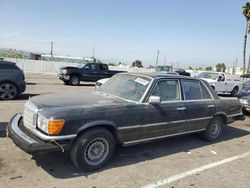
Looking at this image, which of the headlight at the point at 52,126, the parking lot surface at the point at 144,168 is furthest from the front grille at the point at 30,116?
the parking lot surface at the point at 144,168

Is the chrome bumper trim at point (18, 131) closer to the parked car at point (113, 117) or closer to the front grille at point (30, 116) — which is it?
the parked car at point (113, 117)

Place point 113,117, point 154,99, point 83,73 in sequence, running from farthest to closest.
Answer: point 83,73
point 154,99
point 113,117

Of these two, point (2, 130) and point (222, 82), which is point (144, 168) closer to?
point (2, 130)

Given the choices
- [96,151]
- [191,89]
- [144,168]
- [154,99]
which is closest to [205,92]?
[191,89]

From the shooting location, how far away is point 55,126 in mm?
3482

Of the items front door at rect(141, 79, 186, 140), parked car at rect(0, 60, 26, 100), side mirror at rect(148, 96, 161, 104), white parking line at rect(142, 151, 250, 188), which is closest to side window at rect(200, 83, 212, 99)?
front door at rect(141, 79, 186, 140)

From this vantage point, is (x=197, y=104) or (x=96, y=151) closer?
(x=96, y=151)

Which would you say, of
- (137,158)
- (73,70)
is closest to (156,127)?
(137,158)

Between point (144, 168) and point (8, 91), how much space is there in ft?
24.3

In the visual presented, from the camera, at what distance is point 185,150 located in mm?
5230

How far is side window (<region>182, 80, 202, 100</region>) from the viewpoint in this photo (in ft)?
17.6

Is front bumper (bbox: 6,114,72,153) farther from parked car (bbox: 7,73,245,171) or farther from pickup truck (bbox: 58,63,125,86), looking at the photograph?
pickup truck (bbox: 58,63,125,86)

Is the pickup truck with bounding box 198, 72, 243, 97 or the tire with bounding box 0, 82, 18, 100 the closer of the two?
the tire with bounding box 0, 82, 18, 100

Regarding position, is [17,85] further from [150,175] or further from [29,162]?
[150,175]
